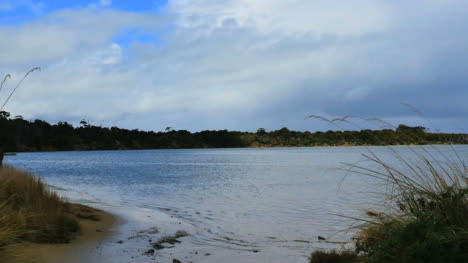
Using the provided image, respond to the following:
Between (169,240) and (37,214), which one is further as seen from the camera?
(169,240)

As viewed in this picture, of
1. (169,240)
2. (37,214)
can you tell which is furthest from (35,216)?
(169,240)

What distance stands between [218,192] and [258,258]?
55.3ft

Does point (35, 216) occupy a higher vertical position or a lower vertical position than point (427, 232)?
lower

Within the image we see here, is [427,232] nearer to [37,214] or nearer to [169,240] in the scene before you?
[37,214]

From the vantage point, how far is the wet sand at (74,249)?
22.9 ft

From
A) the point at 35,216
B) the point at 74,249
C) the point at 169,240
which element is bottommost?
the point at 169,240

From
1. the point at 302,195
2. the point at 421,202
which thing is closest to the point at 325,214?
the point at 302,195

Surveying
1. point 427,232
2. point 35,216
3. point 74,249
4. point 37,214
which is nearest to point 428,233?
point 427,232

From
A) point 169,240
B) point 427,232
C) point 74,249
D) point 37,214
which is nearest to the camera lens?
point 427,232

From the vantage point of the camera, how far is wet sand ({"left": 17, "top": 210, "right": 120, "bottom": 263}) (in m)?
6.99

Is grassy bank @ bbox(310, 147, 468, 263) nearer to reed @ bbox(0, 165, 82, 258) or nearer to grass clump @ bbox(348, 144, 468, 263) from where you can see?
grass clump @ bbox(348, 144, 468, 263)

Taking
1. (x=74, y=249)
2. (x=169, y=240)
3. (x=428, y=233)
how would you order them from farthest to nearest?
(x=169, y=240) → (x=74, y=249) → (x=428, y=233)

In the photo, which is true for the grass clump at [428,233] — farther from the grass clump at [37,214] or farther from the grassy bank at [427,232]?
the grass clump at [37,214]

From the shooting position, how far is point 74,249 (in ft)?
27.7
